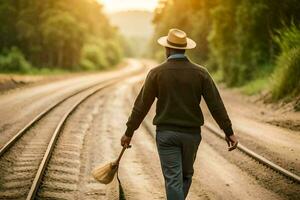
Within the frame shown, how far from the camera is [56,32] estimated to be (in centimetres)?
4944

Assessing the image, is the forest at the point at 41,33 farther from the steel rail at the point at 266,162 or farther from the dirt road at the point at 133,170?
the steel rail at the point at 266,162

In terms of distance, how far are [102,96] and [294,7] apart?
10171mm

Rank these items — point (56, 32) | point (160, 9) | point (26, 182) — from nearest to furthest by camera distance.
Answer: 1. point (26, 182)
2. point (56, 32)
3. point (160, 9)

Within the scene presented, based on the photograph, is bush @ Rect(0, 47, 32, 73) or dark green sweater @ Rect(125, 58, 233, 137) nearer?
dark green sweater @ Rect(125, 58, 233, 137)

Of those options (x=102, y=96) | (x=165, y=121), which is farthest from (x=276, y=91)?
(x=165, y=121)

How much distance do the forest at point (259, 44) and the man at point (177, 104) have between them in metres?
13.8

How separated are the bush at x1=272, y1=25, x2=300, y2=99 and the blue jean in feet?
45.2

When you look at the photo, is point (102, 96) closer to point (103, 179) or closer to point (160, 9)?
point (103, 179)

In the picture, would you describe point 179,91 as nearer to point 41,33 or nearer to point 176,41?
point 176,41

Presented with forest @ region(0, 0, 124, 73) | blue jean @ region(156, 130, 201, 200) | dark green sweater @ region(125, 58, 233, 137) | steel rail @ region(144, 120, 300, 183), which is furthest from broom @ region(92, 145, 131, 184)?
forest @ region(0, 0, 124, 73)

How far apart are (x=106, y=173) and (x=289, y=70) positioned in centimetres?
1376

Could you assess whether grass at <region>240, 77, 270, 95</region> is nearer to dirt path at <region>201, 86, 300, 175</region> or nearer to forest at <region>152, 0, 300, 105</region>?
forest at <region>152, 0, 300, 105</region>

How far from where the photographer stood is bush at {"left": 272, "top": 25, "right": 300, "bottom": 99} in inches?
737

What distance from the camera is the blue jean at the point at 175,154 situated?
528 cm
